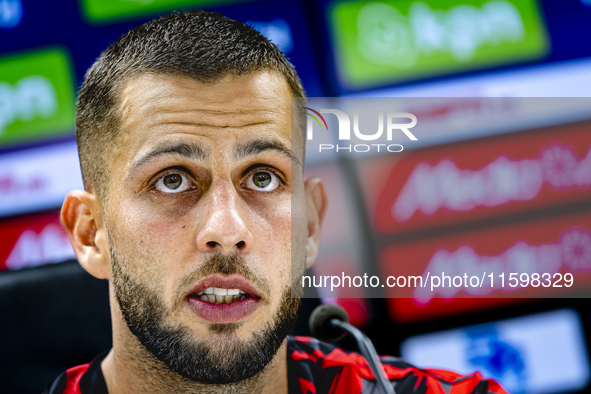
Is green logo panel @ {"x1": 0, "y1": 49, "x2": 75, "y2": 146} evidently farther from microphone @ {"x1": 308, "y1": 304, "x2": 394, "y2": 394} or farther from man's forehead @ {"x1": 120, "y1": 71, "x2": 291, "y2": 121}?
microphone @ {"x1": 308, "y1": 304, "x2": 394, "y2": 394}

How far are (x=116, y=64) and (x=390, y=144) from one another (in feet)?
1.65

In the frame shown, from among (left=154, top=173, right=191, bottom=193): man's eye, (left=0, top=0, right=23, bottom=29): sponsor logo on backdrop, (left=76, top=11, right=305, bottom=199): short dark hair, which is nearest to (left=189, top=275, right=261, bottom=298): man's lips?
(left=154, top=173, right=191, bottom=193): man's eye

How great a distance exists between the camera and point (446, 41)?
5.77ft

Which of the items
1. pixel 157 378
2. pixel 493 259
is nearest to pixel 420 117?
pixel 493 259

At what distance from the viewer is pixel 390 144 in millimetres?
884

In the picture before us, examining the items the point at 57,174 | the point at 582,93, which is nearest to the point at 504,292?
the point at 582,93

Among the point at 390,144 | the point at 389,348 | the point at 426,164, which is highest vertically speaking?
the point at 390,144

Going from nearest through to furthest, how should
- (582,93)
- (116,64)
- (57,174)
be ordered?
(116,64)
(57,174)
(582,93)

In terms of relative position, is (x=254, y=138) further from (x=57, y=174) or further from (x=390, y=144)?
(x=57, y=174)

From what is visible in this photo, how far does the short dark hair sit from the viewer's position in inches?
32.6

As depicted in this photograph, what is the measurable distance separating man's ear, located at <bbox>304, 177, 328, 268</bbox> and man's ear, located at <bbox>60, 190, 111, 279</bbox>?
0.35 meters

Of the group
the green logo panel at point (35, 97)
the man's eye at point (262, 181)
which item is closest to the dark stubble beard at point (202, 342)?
the man's eye at point (262, 181)

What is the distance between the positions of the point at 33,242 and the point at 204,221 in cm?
121

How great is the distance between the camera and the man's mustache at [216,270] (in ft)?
2.39
